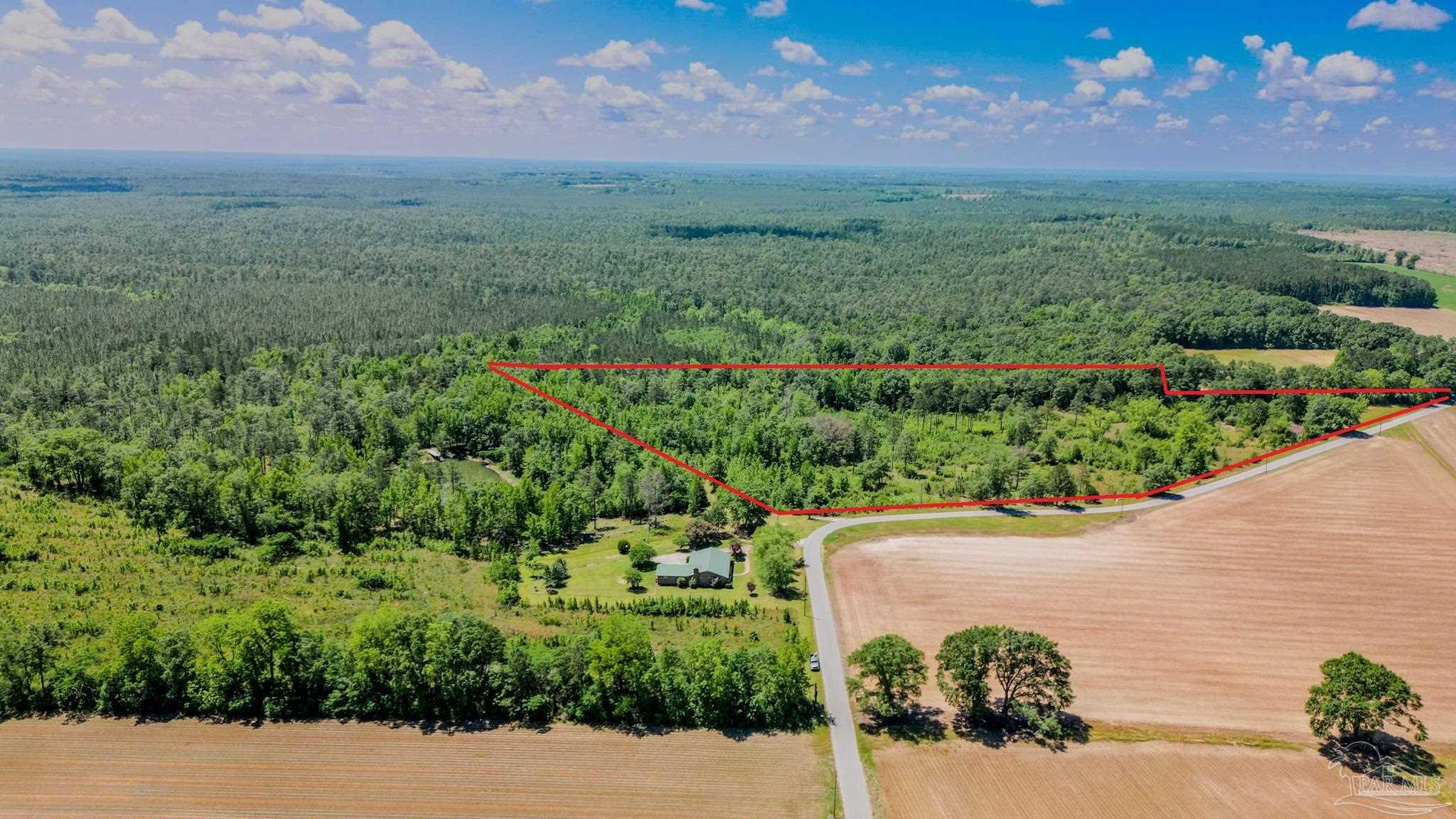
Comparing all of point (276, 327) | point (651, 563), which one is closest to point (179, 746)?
point (651, 563)

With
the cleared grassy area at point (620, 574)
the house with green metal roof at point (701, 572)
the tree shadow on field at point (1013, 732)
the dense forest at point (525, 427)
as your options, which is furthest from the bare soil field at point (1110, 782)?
the house with green metal roof at point (701, 572)

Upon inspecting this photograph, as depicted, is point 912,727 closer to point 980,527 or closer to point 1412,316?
point 980,527

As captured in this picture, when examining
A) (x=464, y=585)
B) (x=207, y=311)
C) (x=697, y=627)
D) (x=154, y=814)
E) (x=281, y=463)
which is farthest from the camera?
(x=207, y=311)

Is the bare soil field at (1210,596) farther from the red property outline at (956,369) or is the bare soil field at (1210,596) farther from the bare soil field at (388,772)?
the bare soil field at (388,772)

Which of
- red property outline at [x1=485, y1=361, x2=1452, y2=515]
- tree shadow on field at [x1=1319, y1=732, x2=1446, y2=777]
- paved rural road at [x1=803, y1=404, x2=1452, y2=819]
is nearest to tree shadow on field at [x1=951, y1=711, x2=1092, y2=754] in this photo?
paved rural road at [x1=803, y1=404, x2=1452, y2=819]

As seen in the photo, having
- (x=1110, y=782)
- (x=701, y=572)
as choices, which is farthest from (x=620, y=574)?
(x=1110, y=782)

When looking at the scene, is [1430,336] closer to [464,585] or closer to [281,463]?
[464,585]

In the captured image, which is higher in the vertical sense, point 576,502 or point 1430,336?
point 1430,336
